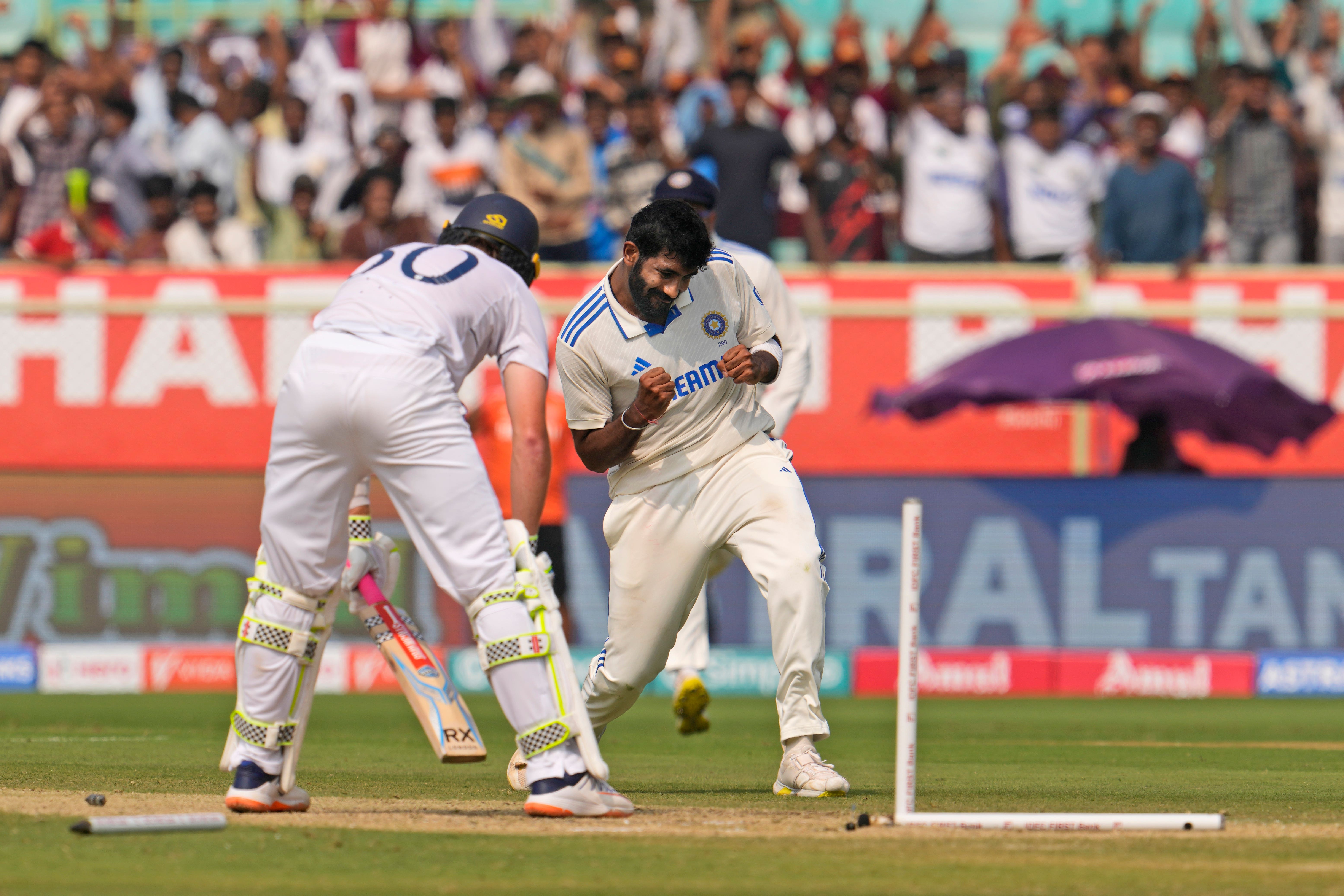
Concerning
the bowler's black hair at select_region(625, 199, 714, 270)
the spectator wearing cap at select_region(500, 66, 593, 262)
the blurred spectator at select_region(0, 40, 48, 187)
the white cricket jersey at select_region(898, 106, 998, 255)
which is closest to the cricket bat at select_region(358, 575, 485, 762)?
the bowler's black hair at select_region(625, 199, 714, 270)

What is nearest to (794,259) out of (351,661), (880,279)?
(880,279)

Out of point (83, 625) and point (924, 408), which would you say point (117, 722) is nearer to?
point (83, 625)

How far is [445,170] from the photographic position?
1767cm

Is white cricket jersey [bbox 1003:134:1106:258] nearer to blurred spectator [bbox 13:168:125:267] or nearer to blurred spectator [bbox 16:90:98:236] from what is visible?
blurred spectator [bbox 13:168:125:267]

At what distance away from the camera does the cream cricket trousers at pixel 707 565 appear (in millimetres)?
7422

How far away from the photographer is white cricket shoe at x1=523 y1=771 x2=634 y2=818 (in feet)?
20.5

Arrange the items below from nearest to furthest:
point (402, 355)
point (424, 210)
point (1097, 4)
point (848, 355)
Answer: point (402, 355) < point (848, 355) < point (424, 210) < point (1097, 4)

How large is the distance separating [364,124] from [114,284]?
123 inches

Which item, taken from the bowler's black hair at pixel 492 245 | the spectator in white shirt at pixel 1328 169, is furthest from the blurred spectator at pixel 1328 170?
the bowler's black hair at pixel 492 245

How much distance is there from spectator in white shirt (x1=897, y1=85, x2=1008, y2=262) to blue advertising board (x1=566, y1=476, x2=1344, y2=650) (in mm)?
2939

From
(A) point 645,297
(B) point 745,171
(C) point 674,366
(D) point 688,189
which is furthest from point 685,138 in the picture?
(A) point 645,297

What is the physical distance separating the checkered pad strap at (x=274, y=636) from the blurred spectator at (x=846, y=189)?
11.8 meters

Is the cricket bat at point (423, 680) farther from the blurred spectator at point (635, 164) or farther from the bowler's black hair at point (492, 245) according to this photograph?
the blurred spectator at point (635, 164)

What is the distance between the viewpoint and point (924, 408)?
1594cm
